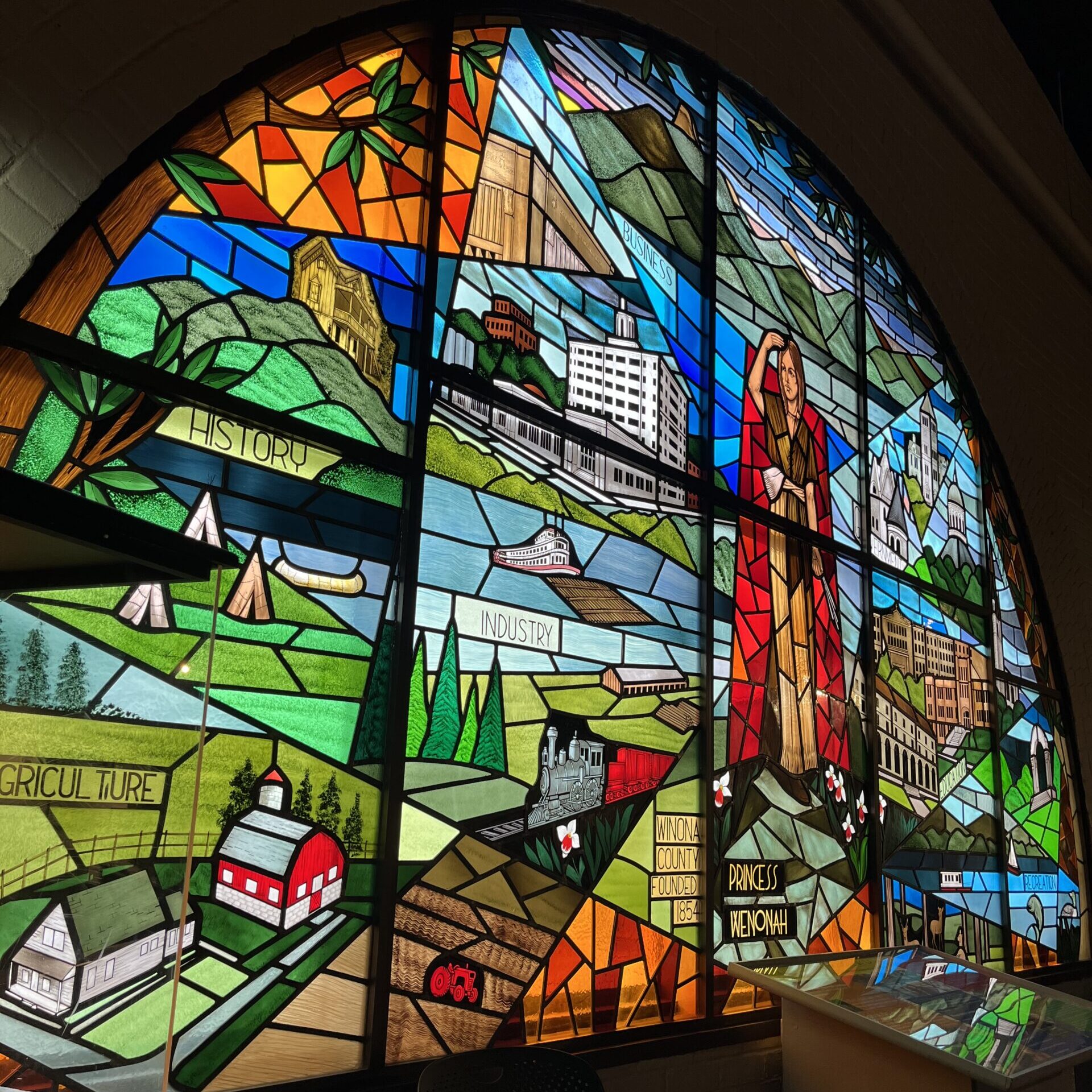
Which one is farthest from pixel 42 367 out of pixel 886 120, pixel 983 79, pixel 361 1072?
pixel 983 79

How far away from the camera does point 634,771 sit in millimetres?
3176

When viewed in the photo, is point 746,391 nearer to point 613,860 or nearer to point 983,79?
point 613,860

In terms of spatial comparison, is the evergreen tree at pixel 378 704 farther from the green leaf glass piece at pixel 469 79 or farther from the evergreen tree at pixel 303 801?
the green leaf glass piece at pixel 469 79

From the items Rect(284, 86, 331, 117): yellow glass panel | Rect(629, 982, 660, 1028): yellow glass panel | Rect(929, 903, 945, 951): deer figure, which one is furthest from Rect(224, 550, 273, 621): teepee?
Rect(929, 903, 945, 951): deer figure

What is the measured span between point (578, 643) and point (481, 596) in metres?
0.40

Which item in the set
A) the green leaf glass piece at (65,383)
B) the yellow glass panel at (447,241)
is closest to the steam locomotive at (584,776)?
the yellow glass panel at (447,241)

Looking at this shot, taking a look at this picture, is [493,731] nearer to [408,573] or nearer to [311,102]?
[408,573]

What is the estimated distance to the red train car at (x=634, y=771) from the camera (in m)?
3.10

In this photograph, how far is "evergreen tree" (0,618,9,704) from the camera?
3.75ft

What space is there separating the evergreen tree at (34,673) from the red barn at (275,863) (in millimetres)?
1054

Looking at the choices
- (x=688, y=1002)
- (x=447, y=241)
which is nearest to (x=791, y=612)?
(x=688, y=1002)

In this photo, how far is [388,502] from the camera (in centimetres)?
262

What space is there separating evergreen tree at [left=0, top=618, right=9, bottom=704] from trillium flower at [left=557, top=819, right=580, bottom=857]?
76.8 inches

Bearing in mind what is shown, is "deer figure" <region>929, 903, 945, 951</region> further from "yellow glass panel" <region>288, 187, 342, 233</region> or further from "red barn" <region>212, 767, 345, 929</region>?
"yellow glass panel" <region>288, 187, 342, 233</region>
